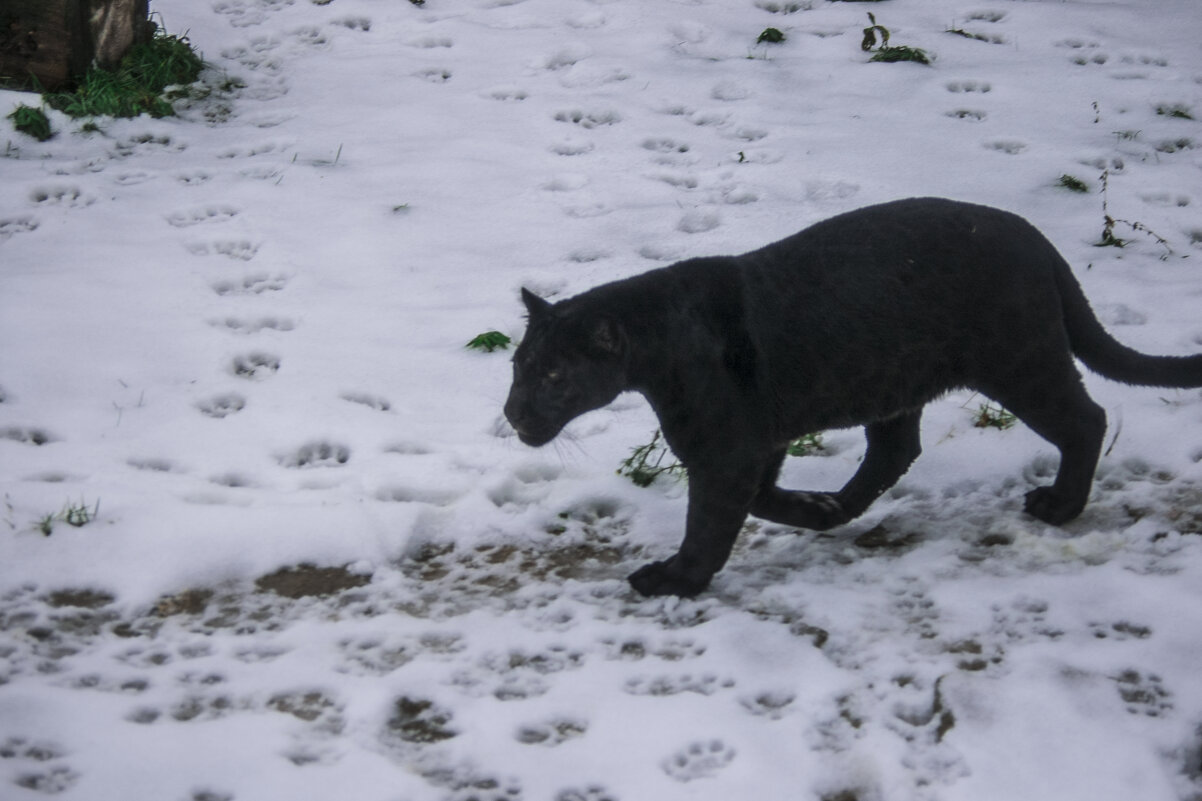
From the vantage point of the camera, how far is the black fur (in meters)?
3.64

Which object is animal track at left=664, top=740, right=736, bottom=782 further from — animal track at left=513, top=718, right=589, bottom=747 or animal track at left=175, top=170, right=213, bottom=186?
animal track at left=175, top=170, right=213, bottom=186

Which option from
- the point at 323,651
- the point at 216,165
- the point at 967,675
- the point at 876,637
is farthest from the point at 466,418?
the point at 216,165

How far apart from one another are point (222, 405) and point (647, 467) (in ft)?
6.27

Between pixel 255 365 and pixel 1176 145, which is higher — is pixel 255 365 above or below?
below

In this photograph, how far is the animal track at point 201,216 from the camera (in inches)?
242

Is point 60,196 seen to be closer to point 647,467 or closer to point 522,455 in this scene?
point 522,455

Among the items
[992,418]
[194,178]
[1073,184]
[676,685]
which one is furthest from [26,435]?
[1073,184]

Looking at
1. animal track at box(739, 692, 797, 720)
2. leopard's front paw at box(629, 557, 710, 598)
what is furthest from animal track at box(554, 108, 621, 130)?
animal track at box(739, 692, 797, 720)

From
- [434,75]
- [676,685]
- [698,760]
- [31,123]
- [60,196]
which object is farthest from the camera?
[434,75]

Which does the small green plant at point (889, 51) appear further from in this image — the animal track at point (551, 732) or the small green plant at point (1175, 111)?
the animal track at point (551, 732)

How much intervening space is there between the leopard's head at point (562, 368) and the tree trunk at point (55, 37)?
5.10m

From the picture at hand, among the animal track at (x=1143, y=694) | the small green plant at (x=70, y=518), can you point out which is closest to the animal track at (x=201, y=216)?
the small green plant at (x=70, y=518)

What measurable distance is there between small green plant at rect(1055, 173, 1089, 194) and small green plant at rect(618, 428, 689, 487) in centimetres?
332

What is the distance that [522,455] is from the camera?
15.1ft
